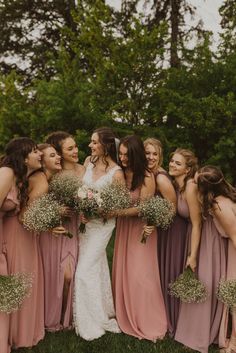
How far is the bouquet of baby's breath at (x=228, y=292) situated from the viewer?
5.50 m

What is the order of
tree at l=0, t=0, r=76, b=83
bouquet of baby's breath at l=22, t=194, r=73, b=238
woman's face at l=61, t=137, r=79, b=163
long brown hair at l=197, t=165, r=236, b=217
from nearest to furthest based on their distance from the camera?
bouquet of baby's breath at l=22, t=194, r=73, b=238
long brown hair at l=197, t=165, r=236, b=217
woman's face at l=61, t=137, r=79, b=163
tree at l=0, t=0, r=76, b=83

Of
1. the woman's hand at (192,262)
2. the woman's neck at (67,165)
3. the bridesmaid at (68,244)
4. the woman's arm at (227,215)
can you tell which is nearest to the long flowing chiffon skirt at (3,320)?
the bridesmaid at (68,244)

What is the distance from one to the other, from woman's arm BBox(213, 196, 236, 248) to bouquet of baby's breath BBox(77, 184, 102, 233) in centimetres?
148

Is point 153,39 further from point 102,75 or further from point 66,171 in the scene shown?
point 66,171

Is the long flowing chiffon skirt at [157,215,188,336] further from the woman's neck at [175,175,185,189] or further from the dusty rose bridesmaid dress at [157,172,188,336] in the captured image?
the woman's neck at [175,175,185,189]

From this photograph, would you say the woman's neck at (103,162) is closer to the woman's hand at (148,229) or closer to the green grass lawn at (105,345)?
the woman's hand at (148,229)

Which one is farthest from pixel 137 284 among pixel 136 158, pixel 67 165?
pixel 67 165

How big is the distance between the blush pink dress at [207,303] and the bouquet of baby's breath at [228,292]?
33 centimetres

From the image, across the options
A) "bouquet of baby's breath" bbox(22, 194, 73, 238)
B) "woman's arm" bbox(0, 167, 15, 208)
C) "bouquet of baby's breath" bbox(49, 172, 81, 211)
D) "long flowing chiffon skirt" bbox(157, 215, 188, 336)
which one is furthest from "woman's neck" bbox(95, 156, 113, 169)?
"woman's arm" bbox(0, 167, 15, 208)

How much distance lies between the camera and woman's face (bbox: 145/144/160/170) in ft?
21.5

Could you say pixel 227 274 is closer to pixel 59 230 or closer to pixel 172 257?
Result: pixel 172 257

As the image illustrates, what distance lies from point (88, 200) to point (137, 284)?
4.83ft

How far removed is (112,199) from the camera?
584 cm

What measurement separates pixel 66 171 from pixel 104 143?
69 cm
